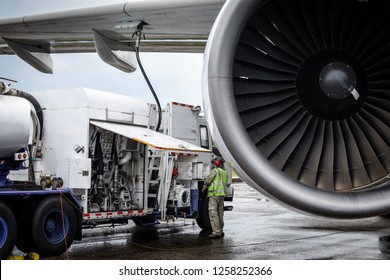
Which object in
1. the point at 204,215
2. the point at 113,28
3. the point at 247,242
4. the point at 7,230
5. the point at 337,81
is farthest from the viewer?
the point at 204,215

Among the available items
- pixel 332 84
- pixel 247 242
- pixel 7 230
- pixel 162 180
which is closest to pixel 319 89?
pixel 332 84

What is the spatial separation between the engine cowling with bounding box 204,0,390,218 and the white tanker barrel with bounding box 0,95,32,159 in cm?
407

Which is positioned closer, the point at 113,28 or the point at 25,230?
the point at 113,28

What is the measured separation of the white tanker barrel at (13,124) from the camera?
23.5ft

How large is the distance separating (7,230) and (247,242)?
4.02 m

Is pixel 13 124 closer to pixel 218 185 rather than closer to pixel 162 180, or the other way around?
pixel 162 180

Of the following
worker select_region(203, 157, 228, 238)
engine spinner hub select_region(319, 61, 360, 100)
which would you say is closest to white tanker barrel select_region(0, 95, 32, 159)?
worker select_region(203, 157, 228, 238)

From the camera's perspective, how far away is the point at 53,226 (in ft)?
25.9

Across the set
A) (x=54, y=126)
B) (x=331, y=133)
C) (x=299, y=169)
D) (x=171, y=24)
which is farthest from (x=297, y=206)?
(x=54, y=126)

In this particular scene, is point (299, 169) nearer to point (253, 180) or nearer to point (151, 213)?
point (253, 180)

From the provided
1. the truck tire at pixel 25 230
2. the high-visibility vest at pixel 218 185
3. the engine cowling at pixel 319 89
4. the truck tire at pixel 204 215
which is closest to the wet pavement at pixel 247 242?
the truck tire at pixel 204 215

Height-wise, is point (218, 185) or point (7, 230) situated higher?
point (218, 185)

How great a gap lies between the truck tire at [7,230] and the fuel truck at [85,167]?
1cm

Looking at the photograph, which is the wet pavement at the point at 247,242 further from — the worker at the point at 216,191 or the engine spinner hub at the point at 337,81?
the engine spinner hub at the point at 337,81
